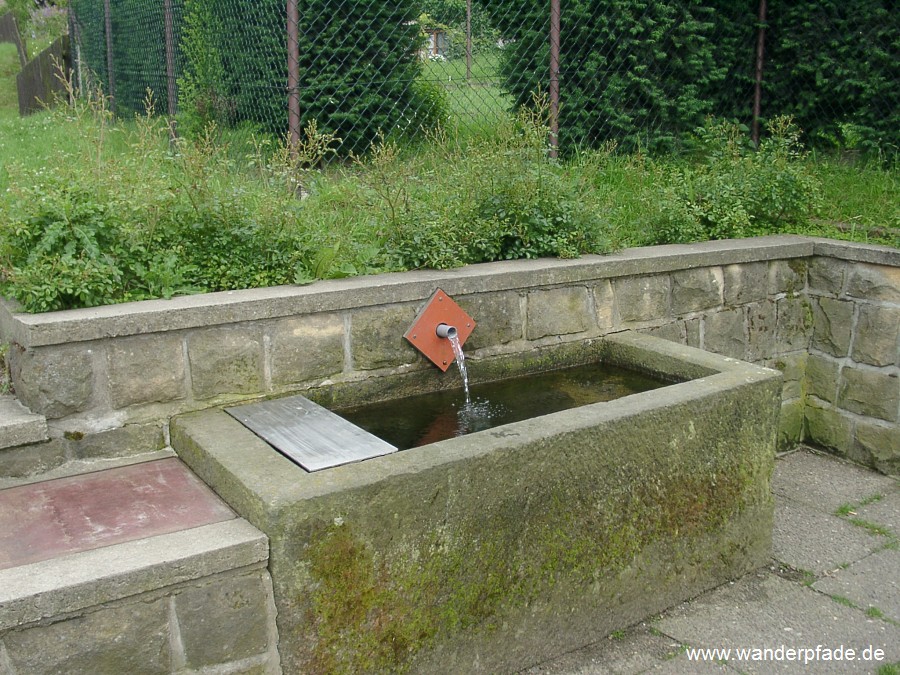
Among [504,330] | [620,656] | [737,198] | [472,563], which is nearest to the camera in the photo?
[472,563]

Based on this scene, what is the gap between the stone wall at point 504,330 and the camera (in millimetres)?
2869

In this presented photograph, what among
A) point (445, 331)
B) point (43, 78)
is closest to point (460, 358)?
point (445, 331)

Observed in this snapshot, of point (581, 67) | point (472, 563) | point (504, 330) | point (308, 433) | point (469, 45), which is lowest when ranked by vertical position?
point (472, 563)

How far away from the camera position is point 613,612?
3057mm

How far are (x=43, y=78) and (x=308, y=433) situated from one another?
1523cm

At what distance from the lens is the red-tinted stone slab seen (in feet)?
7.59

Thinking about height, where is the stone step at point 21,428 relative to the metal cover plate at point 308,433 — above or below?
above

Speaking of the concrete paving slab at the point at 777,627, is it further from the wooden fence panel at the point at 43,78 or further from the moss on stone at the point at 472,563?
the wooden fence panel at the point at 43,78

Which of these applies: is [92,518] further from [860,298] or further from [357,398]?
[860,298]

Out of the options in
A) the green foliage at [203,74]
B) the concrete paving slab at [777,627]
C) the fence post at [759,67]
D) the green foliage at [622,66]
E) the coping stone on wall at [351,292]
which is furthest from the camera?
the green foliage at [203,74]

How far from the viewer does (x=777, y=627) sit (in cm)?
314

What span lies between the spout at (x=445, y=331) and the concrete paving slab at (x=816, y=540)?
1.65m

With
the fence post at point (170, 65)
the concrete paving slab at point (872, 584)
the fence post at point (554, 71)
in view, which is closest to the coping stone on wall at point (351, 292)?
the fence post at point (554, 71)

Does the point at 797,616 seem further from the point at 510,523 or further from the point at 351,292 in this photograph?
the point at 351,292
